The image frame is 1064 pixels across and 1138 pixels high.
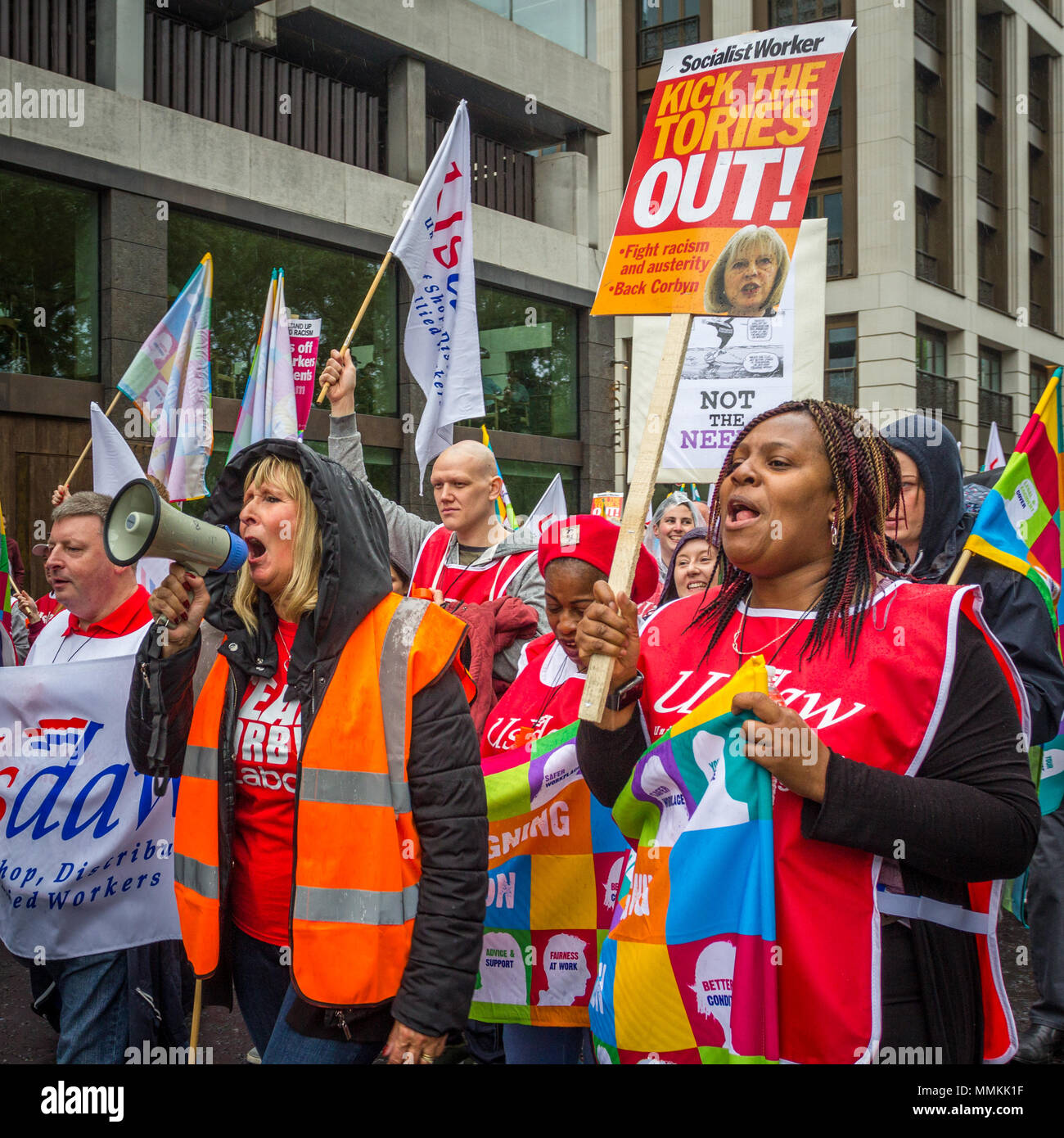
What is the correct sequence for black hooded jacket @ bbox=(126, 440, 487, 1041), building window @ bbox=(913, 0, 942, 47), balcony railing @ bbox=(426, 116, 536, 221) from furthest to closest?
building window @ bbox=(913, 0, 942, 47), balcony railing @ bbox=(426, 116, 536, 221), black hooded jacket @ bbox=(126, 440, 487, 1041)

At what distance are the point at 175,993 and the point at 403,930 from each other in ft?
5.13

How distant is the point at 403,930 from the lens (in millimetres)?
2494

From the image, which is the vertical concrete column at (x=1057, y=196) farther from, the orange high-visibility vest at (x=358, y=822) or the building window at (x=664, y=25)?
the orange high-visibility vest at (x=358, y=822)

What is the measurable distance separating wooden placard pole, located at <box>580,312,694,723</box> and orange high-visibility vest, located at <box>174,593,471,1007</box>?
16.4 inches

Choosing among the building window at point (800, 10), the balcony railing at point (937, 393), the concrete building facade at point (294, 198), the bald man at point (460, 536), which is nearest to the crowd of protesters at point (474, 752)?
the bald man at point (460, 536)

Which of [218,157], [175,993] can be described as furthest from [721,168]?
[218,157]

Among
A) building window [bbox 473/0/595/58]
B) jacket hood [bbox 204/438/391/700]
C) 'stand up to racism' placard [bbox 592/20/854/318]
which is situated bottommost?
jacket hood [bbox 204/438/391/700]

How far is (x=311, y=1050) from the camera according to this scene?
2.48m

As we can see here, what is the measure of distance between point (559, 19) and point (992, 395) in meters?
15.3

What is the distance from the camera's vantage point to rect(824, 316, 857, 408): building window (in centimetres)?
2458

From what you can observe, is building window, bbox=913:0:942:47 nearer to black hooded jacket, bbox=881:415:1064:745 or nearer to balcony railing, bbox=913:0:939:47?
balcony railing, bbox=913:0:939:47

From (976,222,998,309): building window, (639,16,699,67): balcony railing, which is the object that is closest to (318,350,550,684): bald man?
(639,16,699,67): balcony railing

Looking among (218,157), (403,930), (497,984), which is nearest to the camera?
(403,930)
